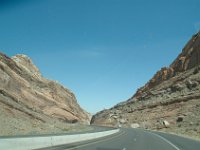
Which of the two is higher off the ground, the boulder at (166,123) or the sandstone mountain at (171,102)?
the sandstone mountain at (171,102)

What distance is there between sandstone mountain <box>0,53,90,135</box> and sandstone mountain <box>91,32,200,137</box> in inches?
584

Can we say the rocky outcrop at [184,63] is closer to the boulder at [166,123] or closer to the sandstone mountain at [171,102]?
the sandstone mountain at [171,102]

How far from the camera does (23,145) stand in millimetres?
19812

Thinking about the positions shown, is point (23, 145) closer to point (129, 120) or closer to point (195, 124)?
point (195, 124)

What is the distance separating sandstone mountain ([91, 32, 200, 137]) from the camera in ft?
269

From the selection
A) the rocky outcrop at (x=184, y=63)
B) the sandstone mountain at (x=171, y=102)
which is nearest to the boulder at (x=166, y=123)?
the sandstone mountain at (x=171, y=102)

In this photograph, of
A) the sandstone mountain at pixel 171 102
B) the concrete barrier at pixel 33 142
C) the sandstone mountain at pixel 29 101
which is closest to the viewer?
the concrete barrier at pixel 33 142

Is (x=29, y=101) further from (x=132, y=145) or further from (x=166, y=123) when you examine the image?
(x=132, y=145)

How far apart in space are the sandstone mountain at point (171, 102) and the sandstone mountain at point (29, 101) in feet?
48.7

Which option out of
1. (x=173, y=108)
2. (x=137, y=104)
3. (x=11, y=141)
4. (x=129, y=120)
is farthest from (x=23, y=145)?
(x=137, y=104)

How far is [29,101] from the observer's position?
7512 centimetres

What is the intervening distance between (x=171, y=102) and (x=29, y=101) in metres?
37.2

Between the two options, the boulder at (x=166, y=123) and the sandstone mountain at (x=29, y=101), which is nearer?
the sandstone mountain at (x=29, y=101)

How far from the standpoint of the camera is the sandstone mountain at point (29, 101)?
54.1 metres
